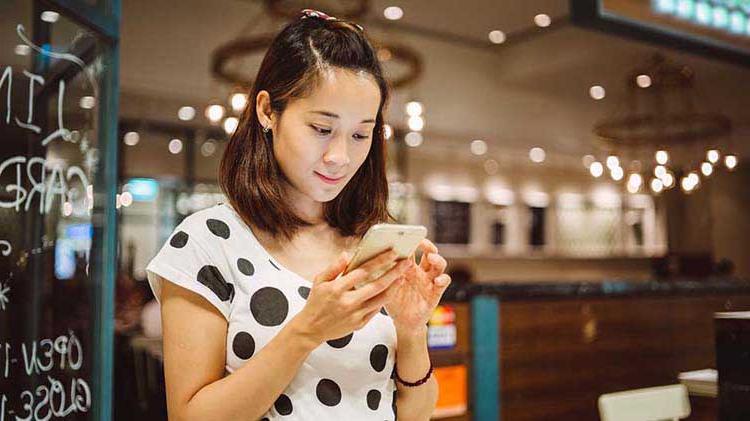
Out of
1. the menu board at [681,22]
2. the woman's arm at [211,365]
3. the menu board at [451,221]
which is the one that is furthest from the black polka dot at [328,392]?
the menu board at [451,221]

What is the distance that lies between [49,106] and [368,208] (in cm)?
134

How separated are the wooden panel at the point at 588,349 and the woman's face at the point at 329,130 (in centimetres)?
347

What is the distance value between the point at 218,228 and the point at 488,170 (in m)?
9.00

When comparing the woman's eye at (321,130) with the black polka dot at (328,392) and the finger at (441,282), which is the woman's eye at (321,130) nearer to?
the finger at (441,282)

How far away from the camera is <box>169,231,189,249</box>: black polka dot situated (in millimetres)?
1132

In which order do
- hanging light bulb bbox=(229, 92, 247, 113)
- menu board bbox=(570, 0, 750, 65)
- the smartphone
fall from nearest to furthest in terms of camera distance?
the smartphone → menu board bbox=(570, 0, 750, 65) → hanging light bulb bbox=(229, 92, 247, 113)

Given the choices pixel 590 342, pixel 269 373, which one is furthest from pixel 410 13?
pixel 269 373

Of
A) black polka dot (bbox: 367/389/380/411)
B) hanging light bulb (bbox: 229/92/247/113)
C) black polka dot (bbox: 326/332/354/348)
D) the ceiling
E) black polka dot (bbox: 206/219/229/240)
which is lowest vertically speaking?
black polka dot (bbox: 367/389/380/411)

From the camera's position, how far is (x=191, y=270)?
1104 mm

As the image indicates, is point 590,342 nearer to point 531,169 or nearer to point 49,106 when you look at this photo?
point 49,106

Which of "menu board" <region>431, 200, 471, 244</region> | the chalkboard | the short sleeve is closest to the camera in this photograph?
the short sleeve

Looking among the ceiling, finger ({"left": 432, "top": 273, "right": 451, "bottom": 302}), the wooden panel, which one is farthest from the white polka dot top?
the ceiling

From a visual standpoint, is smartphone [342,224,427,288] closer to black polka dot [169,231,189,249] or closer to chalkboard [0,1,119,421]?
black polka dot [169,231,189,249]

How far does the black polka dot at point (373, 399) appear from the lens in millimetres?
1198
